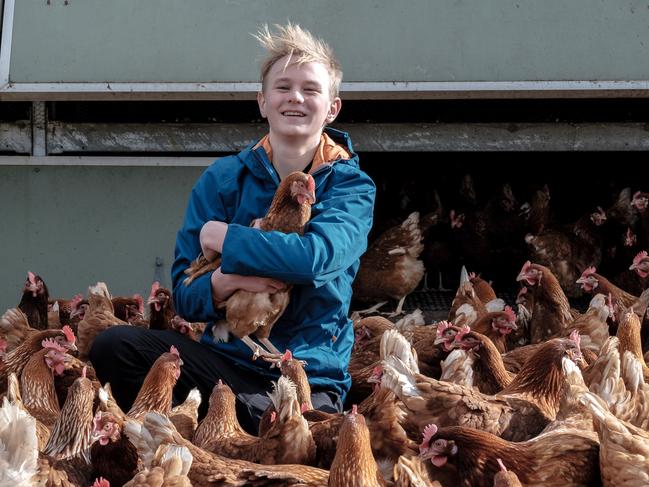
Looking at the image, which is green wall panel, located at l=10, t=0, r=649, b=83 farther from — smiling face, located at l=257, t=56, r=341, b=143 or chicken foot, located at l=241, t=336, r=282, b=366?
chicken foot, located at l=241, t=336, r=282, b=366

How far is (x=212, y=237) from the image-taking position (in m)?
3.90

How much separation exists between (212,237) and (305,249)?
37 cm

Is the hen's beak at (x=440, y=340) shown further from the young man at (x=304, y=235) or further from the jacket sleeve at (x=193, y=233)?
the jacket sleeve at (x=193, y=233)

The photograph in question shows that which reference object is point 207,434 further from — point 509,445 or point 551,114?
point 551,114

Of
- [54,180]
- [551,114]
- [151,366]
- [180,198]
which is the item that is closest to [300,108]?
[151,366]

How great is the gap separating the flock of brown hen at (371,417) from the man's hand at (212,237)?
0.42 m

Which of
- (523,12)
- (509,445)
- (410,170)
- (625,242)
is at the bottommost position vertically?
(509,445)

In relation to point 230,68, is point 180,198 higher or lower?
lower

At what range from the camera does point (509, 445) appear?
3.44 m

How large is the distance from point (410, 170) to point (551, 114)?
1.34m

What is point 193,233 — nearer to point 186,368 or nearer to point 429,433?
point 186,368

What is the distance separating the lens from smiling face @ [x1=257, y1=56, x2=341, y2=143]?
4.04 m

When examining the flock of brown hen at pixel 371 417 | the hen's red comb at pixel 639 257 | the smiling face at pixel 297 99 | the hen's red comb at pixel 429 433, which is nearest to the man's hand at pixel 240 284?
the flock of brown hen at pixel 371 417

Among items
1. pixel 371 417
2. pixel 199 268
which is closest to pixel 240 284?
pixel 199 268
